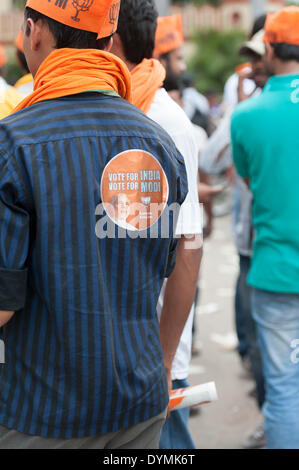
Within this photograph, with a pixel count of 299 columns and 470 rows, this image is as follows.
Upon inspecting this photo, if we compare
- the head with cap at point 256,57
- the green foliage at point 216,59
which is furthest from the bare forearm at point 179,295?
the green foliage at point 216,59

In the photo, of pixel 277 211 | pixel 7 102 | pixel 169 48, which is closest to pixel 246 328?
pixel 277 211

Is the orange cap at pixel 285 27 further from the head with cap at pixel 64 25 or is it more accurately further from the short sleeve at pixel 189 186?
the head with cap at pixel 64 25

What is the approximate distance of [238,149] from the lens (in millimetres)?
2871

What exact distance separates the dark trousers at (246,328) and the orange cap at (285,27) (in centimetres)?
143

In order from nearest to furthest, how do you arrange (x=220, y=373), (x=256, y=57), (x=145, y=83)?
1. (x=145, y=83)
2. (x=256, y=57)
3. (x=220, y=373)

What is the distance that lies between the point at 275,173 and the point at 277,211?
158 mm

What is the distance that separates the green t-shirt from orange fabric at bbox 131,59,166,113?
670 millimetres

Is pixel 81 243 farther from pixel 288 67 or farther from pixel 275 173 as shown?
pixel 288 67

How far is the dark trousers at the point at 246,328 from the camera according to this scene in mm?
3526

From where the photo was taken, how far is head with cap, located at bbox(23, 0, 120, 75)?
151 cm

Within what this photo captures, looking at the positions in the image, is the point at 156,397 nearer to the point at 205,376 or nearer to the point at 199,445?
the point at 199,445

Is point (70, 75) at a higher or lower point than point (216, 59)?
higher

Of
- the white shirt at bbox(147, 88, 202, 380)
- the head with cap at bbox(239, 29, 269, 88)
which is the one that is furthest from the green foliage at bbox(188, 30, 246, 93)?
the white shirt at bbox(147, 88, 202, 380)

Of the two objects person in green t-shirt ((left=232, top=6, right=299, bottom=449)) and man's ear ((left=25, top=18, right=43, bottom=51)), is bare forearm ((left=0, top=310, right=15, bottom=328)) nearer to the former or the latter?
man's ear ((left=25, top=18, right=43, bottom=51))
